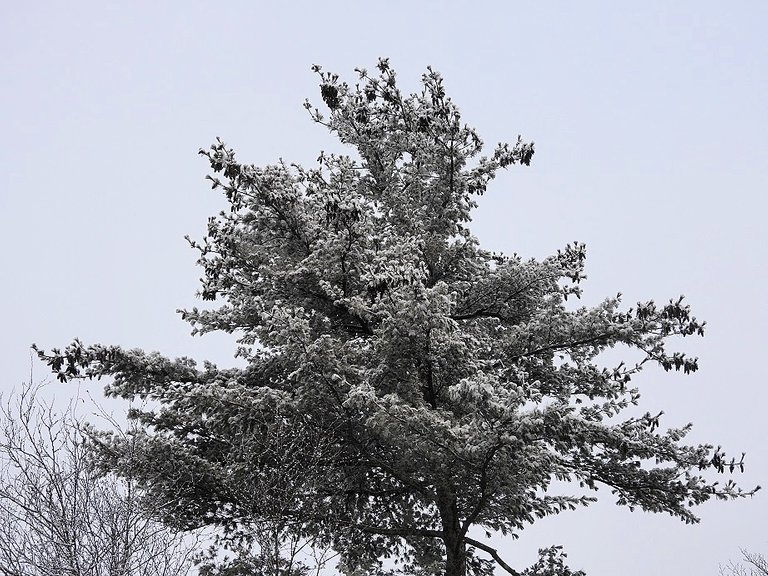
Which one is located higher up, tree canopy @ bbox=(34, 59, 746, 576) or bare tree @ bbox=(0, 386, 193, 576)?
tree canopy @ bbox=(34, 59, 746, 576)

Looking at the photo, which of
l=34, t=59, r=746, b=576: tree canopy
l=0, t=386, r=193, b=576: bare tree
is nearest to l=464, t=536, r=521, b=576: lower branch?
l=34, t=59, r=746, b=576: tree canopy

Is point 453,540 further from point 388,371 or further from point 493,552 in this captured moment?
point 388,371

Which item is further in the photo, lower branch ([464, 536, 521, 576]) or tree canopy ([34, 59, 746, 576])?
lower branch ([464, 536, 521, 576])

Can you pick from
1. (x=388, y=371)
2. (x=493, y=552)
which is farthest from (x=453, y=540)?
(x=388, y=371)

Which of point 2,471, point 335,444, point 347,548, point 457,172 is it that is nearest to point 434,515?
point 347,548

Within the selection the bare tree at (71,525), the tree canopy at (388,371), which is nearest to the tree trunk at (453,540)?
the tree canopy at (388,371)

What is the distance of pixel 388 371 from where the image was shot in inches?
454

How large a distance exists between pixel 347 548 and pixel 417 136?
7533 millimetres

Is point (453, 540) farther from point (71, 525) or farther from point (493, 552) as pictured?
point (71, 525)

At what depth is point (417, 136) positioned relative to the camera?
47.4 ft

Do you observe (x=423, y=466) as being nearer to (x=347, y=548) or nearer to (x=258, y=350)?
(x=347, y=548)

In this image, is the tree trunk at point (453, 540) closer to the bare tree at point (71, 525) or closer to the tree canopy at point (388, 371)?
the tree canopy at point (388, 371)

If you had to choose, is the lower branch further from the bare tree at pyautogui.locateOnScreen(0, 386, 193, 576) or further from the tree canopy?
the bare tree at pyautogui.locateOnScreen(0, 386, 193, 576)

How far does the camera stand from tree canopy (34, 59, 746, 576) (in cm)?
1076
